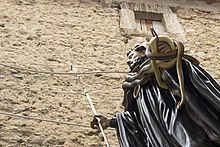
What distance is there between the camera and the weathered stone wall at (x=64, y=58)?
3.63 meters

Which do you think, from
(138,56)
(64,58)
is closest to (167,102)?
(138,56)

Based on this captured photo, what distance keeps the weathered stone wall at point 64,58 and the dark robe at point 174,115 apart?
1045 mm

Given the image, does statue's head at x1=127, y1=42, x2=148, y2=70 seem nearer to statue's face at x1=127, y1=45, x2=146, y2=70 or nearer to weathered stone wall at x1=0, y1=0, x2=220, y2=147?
statue's face at x1=127, y1=45, x2=146, y2=70

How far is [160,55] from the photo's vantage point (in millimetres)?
2439

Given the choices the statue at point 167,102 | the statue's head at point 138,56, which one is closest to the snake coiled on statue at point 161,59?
the statue at point 167,102

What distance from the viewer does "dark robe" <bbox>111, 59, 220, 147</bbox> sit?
86.1 inches

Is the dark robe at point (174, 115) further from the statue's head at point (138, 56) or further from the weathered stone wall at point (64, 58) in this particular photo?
the weathered stone wall at point (64, 58)

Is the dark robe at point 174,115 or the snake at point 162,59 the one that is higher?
the snake at point 162,59

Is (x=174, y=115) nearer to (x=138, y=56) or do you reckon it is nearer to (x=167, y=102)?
(x=167, y=102)

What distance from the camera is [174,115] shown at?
2.30 metres

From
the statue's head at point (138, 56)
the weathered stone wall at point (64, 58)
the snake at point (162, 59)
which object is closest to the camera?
the snake at point (162, 59)

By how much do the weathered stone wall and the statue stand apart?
3.18ft

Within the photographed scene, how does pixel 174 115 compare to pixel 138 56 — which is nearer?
pixel 174 115

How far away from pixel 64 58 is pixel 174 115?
2419 mm
